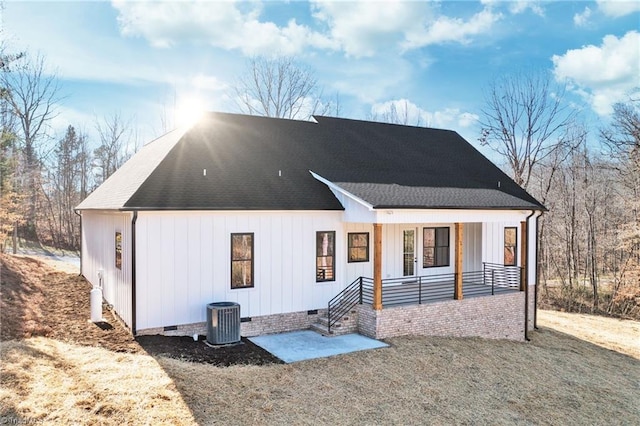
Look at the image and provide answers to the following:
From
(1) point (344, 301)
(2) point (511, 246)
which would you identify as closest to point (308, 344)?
(1) point (344, 301)

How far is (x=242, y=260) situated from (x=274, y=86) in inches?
955

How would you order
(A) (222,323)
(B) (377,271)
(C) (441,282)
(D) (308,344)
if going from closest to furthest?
(A) (222,323)
(D) (308,344)
(B) (377,271)
(C) (441,282)

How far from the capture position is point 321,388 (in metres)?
8.39

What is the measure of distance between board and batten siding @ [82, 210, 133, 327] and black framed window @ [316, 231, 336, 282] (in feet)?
16.2

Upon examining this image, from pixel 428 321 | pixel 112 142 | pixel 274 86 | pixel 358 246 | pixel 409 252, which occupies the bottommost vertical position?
pixel 428 321

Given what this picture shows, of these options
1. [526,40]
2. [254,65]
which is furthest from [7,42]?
[526,40]

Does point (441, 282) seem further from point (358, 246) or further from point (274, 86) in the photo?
point (274, 86)

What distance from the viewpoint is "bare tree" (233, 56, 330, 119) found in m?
33.4

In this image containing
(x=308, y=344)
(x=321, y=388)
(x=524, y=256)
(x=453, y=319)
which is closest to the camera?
(x=321, y=388)

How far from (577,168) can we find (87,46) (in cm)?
2884

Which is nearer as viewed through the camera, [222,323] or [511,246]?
[222,323]

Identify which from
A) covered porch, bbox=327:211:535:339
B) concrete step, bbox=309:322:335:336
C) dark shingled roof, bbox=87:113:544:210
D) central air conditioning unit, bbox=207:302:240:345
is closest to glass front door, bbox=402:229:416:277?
covered porch, bbox=327:211:535:339

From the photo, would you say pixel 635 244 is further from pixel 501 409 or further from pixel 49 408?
pixel 49 408

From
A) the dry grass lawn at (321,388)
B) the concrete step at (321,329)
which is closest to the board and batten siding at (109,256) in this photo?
the dry grass lawn at (321,388)
